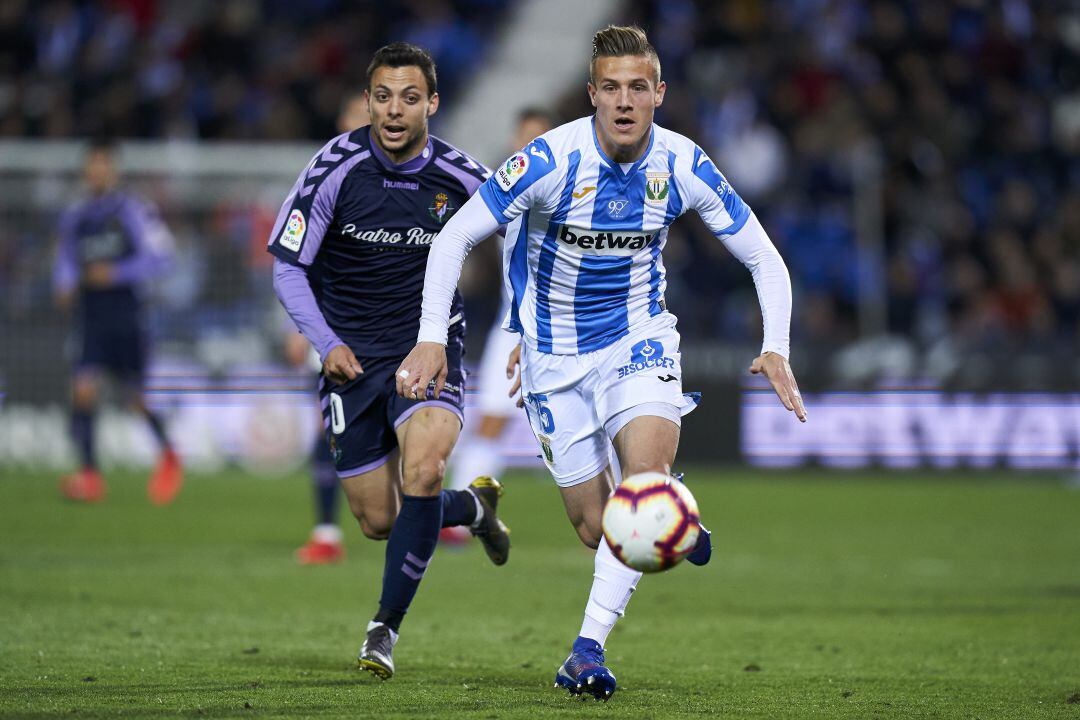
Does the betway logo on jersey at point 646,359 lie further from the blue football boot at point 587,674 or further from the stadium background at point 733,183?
the stadium background at point 733,183

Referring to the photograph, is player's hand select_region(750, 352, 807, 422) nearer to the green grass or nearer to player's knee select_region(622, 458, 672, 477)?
player's knee select_region(622, 458, 672, 477)

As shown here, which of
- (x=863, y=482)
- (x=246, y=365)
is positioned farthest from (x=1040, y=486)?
(x=246, y=365)

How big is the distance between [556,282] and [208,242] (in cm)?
1250

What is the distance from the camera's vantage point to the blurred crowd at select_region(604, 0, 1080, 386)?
18.4 meters

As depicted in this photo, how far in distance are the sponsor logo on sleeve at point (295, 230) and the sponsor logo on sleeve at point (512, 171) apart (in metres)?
1.06

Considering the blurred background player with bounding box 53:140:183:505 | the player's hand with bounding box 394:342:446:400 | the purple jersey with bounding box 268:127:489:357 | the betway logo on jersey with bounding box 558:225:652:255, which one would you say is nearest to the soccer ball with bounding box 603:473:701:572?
the player's hand with bounding box 394:342:446:400

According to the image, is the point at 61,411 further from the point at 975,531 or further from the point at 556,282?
the point at 556,282

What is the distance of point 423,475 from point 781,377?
1497mm

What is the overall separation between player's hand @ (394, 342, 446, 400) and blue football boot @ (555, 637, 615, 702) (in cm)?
111

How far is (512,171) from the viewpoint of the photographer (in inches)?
237

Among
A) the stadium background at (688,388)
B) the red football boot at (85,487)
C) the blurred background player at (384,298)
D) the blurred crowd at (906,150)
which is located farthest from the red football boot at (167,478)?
the blurred background player at (384,298)

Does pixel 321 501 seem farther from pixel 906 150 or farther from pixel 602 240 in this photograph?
pixel 906 150

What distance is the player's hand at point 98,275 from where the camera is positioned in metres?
14.4

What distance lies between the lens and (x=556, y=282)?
6367 millimetres
